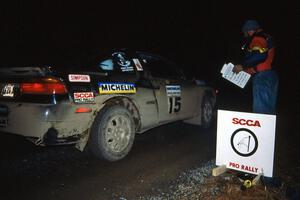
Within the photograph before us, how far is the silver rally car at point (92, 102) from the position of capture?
355cm

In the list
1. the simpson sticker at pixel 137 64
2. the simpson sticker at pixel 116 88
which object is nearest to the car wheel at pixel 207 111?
the simpson sticker at pixel 137 64

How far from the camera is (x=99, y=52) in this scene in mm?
4484

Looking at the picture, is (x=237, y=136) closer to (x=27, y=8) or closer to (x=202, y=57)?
(x=27, y=8)

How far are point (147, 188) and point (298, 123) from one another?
565 cm

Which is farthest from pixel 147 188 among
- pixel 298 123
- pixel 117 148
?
pixel 298 123

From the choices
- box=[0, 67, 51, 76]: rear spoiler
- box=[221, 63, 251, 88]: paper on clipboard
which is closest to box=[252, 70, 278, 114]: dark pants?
box=[221, 63, 251, 88]: paper on clipboard

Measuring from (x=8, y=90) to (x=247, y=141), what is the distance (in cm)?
281

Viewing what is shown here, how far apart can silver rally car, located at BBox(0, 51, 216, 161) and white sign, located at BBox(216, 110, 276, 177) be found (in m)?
1.44

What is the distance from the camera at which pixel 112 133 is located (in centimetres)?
420

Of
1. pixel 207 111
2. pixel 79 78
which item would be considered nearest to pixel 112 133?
pixel 79 78

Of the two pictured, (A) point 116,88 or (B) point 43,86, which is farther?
(A) point 116,88

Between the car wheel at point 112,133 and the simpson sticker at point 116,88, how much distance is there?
220 mm

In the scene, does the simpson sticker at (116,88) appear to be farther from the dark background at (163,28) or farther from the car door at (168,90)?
the dark background at (163,28)

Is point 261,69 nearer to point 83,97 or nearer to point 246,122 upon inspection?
point 246,122
